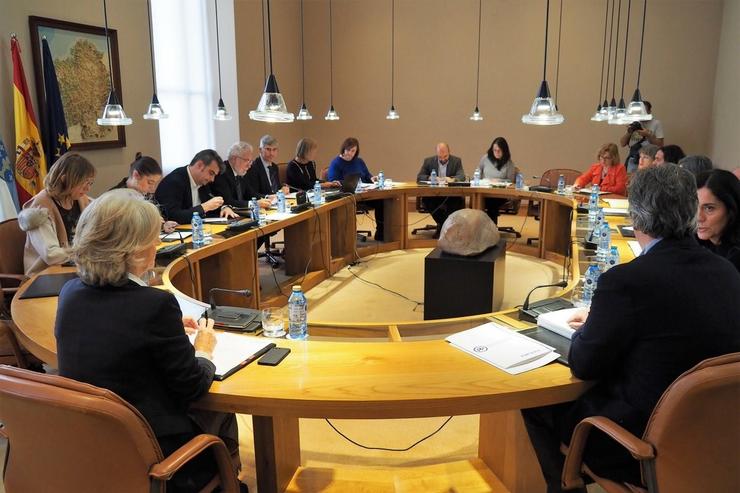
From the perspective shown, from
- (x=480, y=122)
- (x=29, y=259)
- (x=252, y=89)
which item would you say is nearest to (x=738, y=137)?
(x=480, y=122)

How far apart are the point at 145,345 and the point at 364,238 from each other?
5.44m

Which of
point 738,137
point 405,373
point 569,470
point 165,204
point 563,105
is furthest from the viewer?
point 563,105

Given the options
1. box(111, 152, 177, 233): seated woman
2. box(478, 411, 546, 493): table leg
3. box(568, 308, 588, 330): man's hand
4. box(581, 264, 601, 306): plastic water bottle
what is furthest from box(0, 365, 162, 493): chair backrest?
box(111, 152, 177, 233): seated woman

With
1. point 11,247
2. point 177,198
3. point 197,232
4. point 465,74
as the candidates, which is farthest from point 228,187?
point 465,74

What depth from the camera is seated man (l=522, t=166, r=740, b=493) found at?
4.82 feet

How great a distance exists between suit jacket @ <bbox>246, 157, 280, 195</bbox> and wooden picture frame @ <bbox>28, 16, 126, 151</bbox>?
1.37 m

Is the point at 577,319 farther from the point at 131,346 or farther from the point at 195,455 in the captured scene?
the point at 131,346

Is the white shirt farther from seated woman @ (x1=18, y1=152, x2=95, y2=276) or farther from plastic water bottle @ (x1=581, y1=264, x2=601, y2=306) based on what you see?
plastic water bottle @ (x1=581, y1=264, x2=601, y2=306)

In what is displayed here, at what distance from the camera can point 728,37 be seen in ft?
23.6

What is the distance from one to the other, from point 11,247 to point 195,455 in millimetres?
2329

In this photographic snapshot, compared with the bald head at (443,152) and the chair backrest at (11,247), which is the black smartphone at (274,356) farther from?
the bald head at (443,152)

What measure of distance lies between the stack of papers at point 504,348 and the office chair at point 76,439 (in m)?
0.92

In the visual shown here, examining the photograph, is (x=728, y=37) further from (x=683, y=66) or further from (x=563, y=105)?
(x=563, y=105)

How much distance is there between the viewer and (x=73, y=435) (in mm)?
1263
